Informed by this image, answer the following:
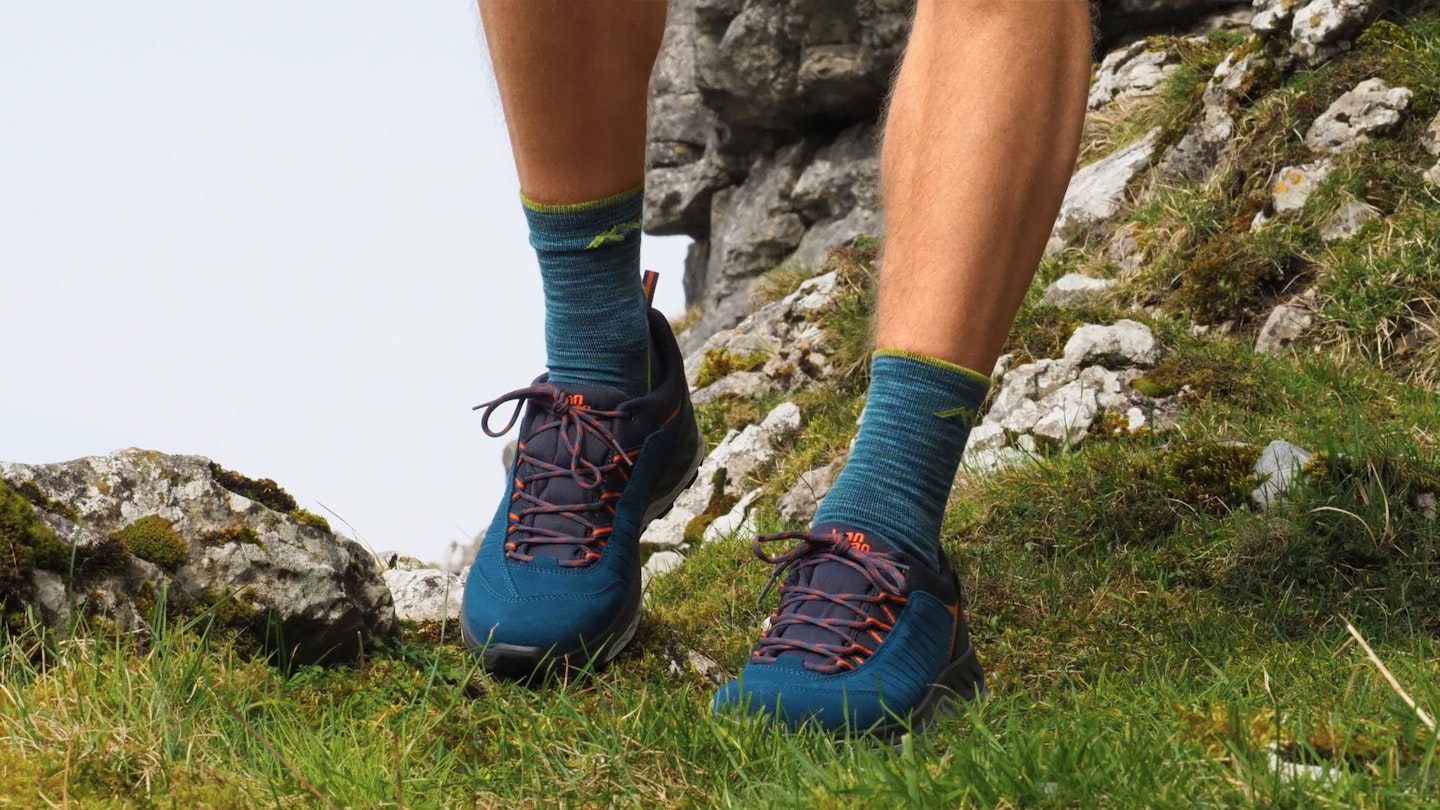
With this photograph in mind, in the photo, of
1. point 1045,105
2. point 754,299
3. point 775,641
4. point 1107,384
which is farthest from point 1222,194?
point 775,641

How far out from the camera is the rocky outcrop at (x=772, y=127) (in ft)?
41.9

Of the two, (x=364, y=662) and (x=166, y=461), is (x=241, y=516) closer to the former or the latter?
(x=166, y=461)

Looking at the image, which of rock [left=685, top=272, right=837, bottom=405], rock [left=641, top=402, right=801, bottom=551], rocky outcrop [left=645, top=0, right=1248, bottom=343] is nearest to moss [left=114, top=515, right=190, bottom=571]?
rock [left=641, top=402, right=801, bottom=551]

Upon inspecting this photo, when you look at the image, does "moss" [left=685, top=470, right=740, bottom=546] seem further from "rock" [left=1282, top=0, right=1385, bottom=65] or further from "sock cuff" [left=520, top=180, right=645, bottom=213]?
"rock" [left=1282, top=0, right=1385, bottom=65]

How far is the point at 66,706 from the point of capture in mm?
1860

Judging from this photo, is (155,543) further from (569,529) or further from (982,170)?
(982,170)

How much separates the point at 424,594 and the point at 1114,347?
3.33m

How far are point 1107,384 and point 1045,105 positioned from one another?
2.72 meters

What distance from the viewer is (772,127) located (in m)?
14.6

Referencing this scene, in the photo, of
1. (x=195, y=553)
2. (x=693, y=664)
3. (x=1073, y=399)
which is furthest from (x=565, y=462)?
(x=1073, y=399)

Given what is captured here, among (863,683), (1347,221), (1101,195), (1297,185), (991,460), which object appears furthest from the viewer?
(1101,195)

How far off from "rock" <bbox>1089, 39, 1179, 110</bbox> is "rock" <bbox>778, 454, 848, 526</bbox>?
201 inches

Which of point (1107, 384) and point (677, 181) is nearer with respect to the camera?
point (1107, 384)

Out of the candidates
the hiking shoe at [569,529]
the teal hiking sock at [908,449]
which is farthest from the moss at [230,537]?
the teal hiking sock at [908,449]
